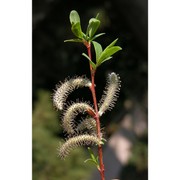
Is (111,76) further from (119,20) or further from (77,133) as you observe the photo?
(119,20)

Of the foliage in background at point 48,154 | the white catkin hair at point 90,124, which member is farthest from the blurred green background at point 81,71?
the white catkin hair at point 90,124

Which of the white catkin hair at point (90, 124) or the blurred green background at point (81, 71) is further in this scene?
the blurred green background at point (81, 71)

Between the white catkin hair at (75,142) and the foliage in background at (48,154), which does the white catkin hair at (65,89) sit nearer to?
the white catkin hair at (75,142)

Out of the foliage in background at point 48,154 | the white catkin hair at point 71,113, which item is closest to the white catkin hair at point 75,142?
the white catkin hair at point 71,113

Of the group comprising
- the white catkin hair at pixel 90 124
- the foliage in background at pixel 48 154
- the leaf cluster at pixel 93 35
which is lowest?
the foliage in background at pixel 48 154

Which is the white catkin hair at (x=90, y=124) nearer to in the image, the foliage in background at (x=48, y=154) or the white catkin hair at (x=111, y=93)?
the white catkin hair at (x=111, y=93)

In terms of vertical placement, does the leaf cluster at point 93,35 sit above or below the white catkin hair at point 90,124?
above
